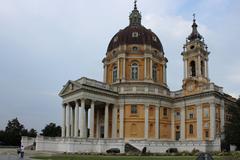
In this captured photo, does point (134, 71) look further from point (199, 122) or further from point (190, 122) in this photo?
point (199, 122)

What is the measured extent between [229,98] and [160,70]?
15.4 metres

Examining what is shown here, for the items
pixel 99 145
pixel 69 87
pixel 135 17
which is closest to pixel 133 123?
pixel 99 145

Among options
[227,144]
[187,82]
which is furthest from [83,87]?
[227,144]

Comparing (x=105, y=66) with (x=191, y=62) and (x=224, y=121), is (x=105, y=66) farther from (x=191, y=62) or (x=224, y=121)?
(x=224, y=121)

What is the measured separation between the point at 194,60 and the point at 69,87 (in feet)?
81.4

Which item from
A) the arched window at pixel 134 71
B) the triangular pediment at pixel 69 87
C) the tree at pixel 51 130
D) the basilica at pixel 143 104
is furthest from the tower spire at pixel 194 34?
the tree at pixel 51 130

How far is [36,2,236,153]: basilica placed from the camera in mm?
55156

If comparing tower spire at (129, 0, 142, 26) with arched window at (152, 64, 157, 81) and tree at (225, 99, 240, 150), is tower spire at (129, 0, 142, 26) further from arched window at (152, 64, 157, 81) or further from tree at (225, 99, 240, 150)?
tree at (225, 99, 240, 150)

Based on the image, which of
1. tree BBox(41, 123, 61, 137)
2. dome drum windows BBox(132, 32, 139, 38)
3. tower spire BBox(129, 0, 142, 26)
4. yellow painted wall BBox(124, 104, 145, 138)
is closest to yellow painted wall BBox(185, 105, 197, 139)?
yellow painted wall BBox(124, 104, 145, 138)

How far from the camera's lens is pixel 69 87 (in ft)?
202

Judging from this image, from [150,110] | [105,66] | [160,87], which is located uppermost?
[105,66]

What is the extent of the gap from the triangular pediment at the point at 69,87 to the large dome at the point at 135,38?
14982 millimetres

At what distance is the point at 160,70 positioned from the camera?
71625 millimetres

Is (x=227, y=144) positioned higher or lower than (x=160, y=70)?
lower
